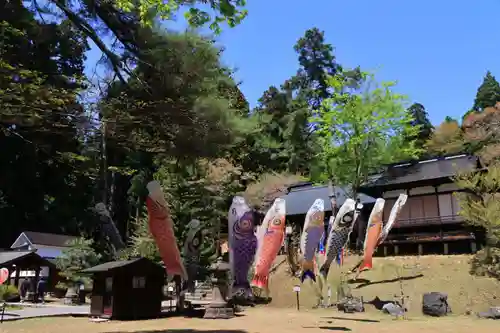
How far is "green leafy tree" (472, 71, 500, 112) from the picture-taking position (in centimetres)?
4322

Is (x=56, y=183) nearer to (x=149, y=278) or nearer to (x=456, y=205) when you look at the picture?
(x=149, y=278)

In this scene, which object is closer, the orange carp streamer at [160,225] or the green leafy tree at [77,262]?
the orange carp streamer at [160,225]

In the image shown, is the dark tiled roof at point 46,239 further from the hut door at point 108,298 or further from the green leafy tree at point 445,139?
the green leafy tree at point 445,139

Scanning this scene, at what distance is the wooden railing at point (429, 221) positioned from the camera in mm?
22734

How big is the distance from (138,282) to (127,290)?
48 centimetres

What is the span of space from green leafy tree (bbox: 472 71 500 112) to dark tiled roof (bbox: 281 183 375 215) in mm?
21969

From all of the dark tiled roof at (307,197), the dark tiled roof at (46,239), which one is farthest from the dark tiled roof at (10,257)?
the dark tiled roof at (307,197)

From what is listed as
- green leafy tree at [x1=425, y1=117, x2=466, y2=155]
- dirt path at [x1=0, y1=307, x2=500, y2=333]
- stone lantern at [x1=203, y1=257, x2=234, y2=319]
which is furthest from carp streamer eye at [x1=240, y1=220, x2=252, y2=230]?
green leafy tree at [x1=425, y1=117, x2=466, y2=155]

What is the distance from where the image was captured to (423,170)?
25.6 meters

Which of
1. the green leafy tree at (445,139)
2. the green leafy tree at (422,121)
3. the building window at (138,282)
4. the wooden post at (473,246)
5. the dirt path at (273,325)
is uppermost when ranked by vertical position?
the green leafy tree at (422,121)

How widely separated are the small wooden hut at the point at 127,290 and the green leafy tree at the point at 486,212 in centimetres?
1316

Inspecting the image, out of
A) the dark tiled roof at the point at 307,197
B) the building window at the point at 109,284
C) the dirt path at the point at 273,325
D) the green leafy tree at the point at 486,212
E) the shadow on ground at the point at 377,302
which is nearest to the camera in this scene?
the dirt path at the point at 273,325

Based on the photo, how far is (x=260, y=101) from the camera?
135 ft

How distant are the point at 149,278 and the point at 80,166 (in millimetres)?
6288
